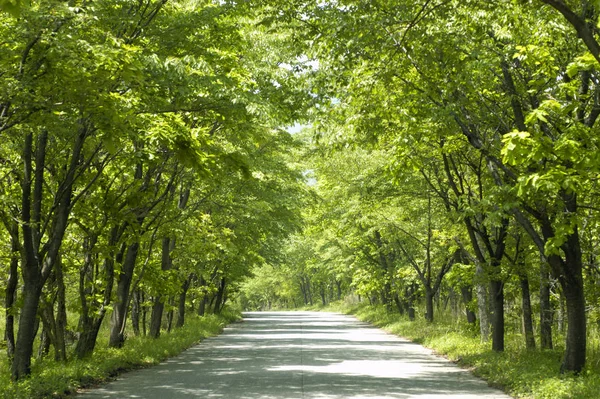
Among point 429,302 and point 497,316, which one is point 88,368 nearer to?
point 497,316

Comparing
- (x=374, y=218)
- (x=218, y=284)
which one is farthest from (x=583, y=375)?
(x=218, y=284)

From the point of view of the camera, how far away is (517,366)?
40.0 feet

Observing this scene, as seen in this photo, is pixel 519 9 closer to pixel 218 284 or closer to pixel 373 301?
pixel 218 284

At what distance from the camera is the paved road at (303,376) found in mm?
10703

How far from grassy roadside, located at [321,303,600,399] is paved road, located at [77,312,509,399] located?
1.22ft

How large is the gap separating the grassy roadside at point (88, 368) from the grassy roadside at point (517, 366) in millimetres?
7427

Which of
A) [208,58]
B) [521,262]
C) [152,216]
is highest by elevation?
[208,58]

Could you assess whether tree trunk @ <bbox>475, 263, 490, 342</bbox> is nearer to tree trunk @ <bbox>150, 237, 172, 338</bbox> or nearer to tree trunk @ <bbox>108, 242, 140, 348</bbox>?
tree trunk @ <bbox>108, 242, 140, 348</bbox>

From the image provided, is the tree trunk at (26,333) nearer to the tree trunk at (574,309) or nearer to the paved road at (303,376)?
the paved road at (303,376)

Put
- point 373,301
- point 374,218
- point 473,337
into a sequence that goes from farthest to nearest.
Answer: point 373,301 < point 374,218 < point 473,337

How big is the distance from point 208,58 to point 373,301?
42384mm

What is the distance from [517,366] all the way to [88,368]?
26.9 feet

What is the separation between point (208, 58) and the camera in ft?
37.9

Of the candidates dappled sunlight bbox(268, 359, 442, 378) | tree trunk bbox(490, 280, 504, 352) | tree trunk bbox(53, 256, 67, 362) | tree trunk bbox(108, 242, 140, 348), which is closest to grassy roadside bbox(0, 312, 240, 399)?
tree trunk bbox(108, 242, 140, 348)
